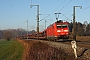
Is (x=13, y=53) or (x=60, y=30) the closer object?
(x=60, y=30)

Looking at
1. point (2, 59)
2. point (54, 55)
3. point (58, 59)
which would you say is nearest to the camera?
point (58, 59)

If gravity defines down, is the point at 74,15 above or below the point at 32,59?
above

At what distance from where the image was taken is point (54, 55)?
11555 mm

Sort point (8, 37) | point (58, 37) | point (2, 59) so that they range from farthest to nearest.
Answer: point (8, 37)
point (58, 37)
point (2, 59)

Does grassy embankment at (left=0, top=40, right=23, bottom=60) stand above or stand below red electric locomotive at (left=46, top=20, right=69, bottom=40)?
below

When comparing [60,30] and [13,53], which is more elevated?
[60,30]

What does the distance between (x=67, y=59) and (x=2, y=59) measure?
27.3 m

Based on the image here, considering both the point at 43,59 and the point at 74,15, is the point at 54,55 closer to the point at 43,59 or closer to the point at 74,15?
the point at 43,59

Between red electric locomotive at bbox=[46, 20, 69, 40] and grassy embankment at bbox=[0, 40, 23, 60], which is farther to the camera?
red electric locomotive at bbox=[46, 20, 69, 40]

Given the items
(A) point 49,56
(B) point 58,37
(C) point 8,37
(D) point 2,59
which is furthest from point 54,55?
(C) point 8,37

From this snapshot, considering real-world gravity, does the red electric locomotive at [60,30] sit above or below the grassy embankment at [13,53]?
above

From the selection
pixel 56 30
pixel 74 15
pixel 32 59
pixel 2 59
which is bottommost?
pixel 2 59

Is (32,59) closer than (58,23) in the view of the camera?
Yes

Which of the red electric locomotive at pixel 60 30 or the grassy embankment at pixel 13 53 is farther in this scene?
the red electric locomotive at pixel 60 30
